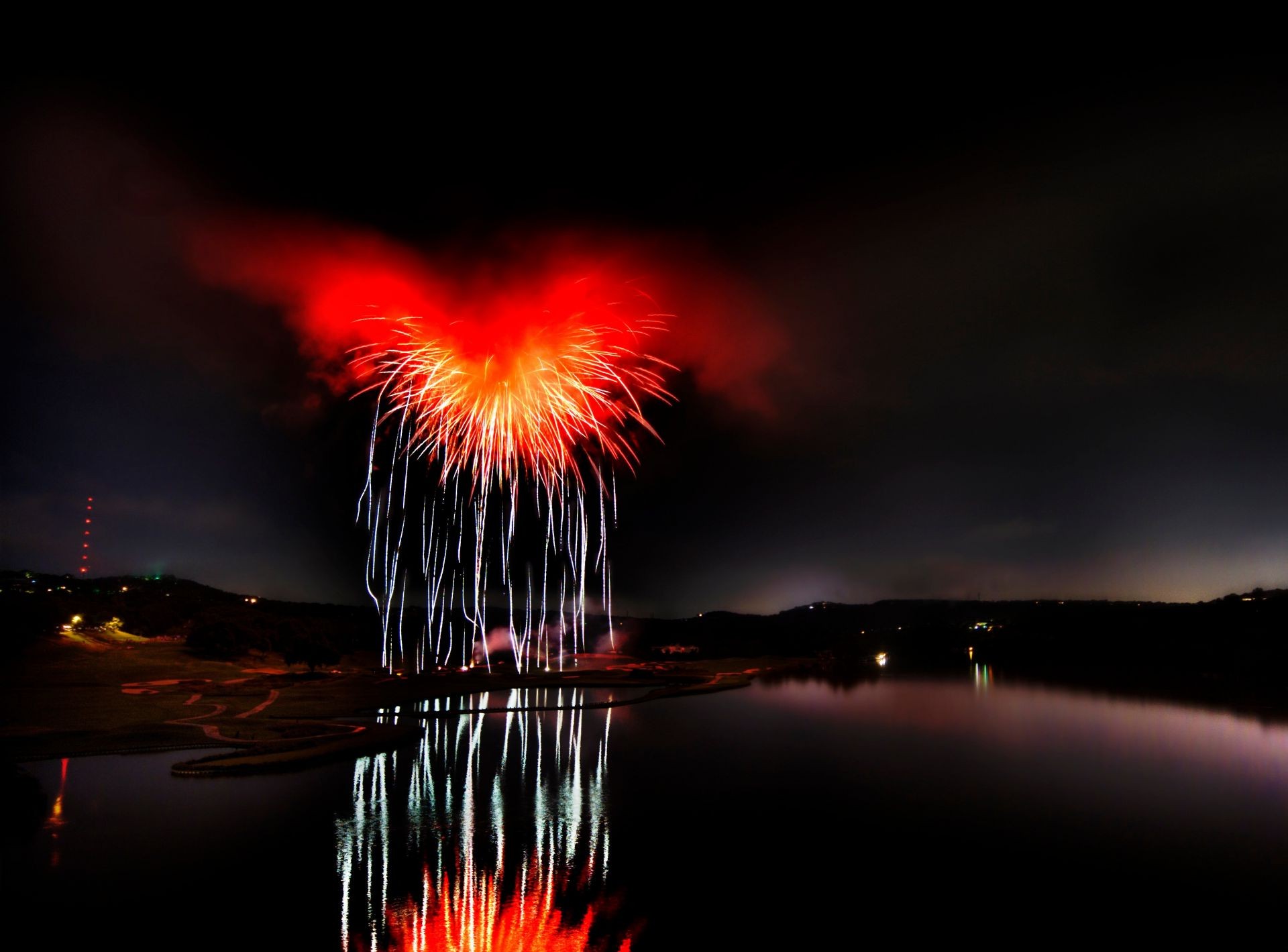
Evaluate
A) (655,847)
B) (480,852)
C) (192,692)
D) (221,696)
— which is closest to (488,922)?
(480,852)

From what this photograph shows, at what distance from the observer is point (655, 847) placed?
682 inches

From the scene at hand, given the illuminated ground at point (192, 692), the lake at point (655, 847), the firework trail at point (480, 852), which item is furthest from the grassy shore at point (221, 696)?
the firework trail at point (480, 852)

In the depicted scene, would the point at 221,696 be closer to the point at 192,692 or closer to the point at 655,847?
the point at 192,692

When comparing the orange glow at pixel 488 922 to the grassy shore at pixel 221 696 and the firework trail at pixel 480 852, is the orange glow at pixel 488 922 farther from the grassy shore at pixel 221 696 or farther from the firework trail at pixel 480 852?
the grassy shore at pixel 221 696

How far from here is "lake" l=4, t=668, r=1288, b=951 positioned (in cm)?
1301

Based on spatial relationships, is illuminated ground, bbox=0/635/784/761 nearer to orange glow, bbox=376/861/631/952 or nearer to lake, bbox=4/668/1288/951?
lake, bbox=4/668/1288/951

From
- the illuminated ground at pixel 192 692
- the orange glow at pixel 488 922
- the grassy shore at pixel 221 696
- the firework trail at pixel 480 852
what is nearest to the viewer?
the orange glow at pixel 488 922

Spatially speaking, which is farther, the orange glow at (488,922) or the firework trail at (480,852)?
the firework trail at (480,852)

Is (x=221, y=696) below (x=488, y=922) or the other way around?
the other way around

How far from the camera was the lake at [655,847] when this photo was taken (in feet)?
42.7

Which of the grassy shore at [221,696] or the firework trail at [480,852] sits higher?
the grassy shore at [221,696]

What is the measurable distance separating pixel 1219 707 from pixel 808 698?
26.9m

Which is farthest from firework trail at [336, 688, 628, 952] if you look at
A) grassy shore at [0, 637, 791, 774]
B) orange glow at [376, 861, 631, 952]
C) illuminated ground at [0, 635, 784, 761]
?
illuminated ground at [0, 635, 784, 761]

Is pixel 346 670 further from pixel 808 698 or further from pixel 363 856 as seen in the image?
pixel 363 856
